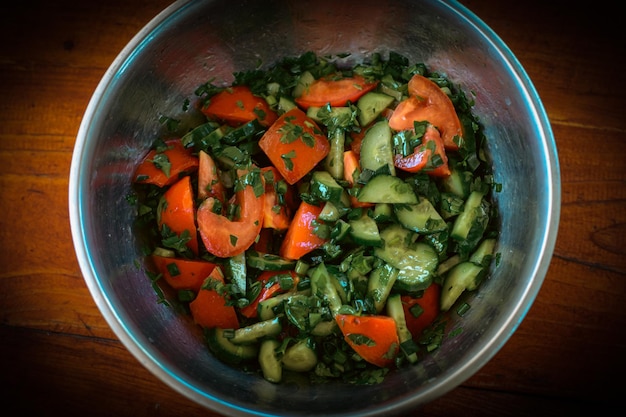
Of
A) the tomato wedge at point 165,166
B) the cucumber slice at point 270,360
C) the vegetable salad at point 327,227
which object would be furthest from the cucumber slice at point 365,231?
the tomato wedge at point 165,166

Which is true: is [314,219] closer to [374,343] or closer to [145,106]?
[374,343]

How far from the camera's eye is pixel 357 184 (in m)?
1.49

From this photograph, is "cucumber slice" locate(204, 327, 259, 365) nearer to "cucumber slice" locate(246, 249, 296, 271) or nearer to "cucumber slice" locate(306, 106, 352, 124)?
"cucumber slice" locate(246, 249, 296, 271)

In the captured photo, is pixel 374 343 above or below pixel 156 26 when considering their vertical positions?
below

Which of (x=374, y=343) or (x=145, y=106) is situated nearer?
(x=374, y=343)

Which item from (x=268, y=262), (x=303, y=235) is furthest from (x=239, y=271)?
(x=303, y=235)

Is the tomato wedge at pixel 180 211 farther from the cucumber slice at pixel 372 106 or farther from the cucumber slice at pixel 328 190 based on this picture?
the cucumber slice at pixel 372 106

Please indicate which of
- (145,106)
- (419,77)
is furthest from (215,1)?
(419,77)

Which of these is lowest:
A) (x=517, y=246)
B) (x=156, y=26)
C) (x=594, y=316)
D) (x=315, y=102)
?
(x=594, y=316)

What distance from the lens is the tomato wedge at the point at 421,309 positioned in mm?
1475

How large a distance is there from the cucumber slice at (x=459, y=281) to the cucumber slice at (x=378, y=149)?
1.02 ft

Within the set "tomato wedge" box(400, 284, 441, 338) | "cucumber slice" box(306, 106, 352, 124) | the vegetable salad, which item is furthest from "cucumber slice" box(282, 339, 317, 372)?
"cucumber slice" box(306, 106, 352, 124)

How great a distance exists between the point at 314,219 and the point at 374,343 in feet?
1.16

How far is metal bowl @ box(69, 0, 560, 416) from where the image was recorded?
136 centimetres
